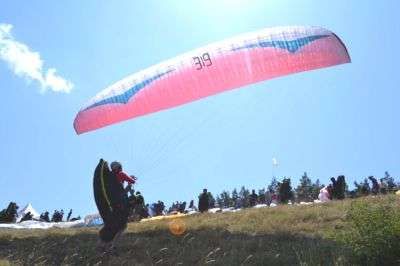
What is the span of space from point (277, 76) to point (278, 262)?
7.16 meters

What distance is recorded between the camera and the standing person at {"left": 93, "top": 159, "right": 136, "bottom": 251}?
1285 centimetres

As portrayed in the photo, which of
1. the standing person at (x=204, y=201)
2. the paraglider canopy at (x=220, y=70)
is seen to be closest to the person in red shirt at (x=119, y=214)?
the paraglider canopy at (x=220, y=70)

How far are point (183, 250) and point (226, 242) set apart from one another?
1.00 meters

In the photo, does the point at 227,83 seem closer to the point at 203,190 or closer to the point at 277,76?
the point at 277,76

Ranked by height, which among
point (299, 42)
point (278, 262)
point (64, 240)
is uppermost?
point (299, 42)

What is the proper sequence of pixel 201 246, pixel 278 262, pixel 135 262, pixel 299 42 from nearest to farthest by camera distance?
pixel 278 262 < pixel 135 262 < pixel 201 246 < pixel 299 42

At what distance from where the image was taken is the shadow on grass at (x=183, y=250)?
35.2 feet

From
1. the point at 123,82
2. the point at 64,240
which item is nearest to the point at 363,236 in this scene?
the point at 64,240

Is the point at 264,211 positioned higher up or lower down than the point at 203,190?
lower down

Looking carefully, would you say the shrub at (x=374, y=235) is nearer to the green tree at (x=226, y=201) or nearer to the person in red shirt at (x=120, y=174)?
the person in red shirt at (x=120, y=174)

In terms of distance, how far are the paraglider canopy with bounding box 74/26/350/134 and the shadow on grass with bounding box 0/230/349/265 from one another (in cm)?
379

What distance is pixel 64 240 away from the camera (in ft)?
46.2

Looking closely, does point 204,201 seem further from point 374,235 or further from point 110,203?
point 374,235

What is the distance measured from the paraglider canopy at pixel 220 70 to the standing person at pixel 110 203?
3854 millimetres
